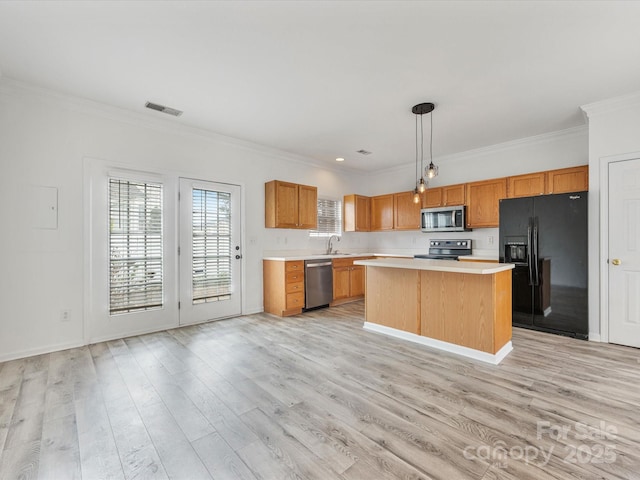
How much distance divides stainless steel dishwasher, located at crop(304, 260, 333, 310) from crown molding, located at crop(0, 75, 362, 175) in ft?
6.72

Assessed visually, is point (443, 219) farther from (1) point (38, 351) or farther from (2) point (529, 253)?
(1) point (38, 351)

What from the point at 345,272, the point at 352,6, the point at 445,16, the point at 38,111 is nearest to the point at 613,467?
the point at 445,16

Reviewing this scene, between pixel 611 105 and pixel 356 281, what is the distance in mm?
4333

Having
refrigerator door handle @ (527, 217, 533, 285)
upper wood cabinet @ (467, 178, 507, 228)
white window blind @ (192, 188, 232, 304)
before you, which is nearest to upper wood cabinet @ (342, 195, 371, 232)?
upper wood cabinet @ (467, 178, 507, 228)

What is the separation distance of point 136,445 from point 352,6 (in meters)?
3.11

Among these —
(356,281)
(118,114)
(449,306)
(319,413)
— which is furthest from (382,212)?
(319,413)

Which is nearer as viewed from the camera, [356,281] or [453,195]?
[453,195]

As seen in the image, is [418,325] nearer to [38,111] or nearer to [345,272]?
[345,272]

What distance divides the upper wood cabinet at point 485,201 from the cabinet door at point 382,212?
63.2 inches

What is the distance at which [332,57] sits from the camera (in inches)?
103

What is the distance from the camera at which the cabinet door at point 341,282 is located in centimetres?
554

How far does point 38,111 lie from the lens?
3203mm

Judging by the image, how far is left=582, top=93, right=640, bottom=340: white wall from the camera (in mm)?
3369

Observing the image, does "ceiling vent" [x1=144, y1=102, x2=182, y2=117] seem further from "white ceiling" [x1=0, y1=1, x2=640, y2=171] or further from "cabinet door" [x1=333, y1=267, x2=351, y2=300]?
"cabinet door" [x1=333, y1=267, x2=351, y2=300]
